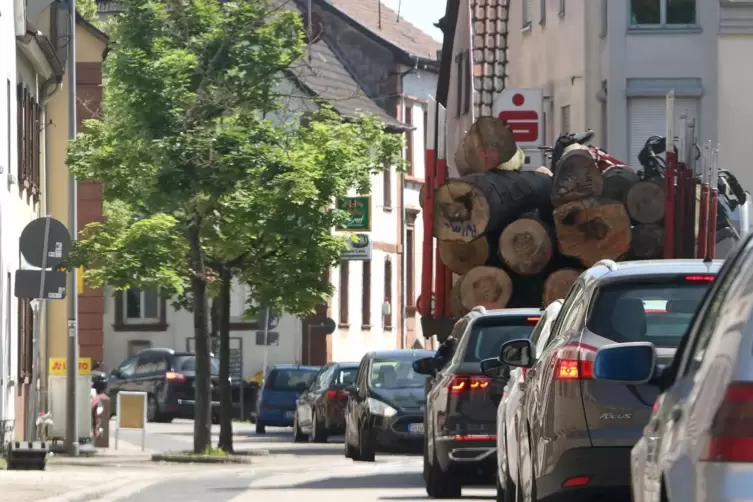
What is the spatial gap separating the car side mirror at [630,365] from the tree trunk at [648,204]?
11377 mm

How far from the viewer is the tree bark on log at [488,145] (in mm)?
20000

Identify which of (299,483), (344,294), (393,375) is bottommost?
(299,483)

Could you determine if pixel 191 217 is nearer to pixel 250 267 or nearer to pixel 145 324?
pixel 250 267

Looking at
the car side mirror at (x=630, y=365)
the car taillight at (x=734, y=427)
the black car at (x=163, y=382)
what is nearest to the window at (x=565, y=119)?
the black car at (x=163, y=382)

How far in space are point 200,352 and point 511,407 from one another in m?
16.7

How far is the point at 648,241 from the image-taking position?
18.8 m

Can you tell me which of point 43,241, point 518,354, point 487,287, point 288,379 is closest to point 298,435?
point 288,379

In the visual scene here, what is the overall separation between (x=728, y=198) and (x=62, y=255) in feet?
25.7

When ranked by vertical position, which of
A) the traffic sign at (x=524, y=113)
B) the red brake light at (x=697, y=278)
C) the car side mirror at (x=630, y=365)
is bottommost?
the car side mirror at (x=630, y=365)

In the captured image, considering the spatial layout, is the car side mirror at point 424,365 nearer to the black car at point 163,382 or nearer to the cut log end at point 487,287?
the cut log end at point 487,287

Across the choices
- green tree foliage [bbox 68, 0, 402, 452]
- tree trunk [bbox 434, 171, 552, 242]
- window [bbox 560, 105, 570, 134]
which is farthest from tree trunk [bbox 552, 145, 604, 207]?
window [bbox 560, 105, 570, 134]

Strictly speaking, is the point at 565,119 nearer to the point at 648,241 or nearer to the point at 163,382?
the point at 163,382

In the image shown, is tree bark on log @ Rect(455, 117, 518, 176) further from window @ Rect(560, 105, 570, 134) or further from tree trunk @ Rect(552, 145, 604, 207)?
window @ Rect(560, 105, 570, 134)

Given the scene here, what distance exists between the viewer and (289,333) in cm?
6562
